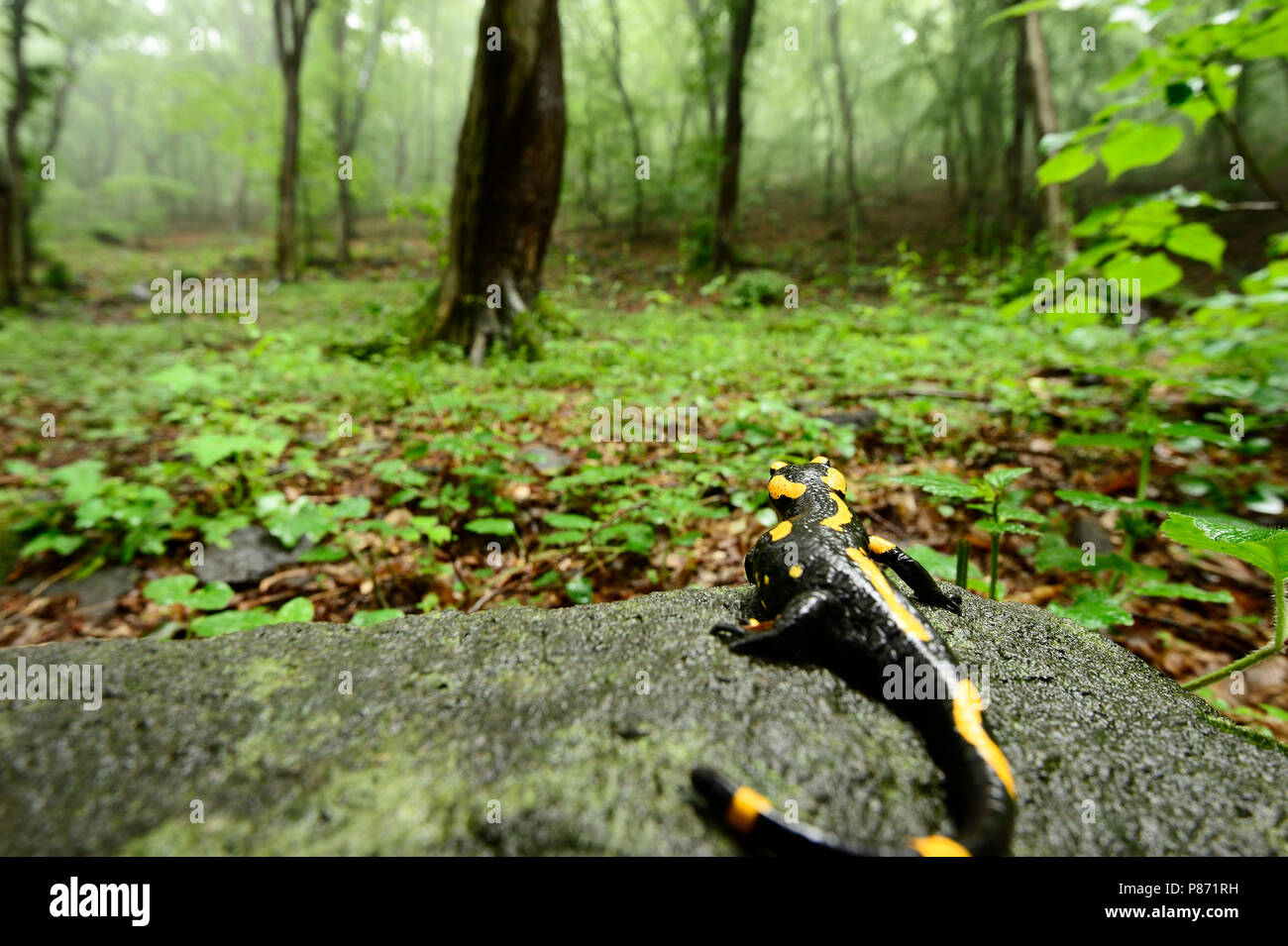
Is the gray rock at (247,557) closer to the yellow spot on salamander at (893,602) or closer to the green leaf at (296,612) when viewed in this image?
the green leaf at (296,612)

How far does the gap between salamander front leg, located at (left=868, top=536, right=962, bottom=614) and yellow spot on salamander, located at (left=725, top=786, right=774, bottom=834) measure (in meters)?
1.09

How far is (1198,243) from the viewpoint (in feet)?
8.08

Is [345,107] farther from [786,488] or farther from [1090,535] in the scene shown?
[1090,535]

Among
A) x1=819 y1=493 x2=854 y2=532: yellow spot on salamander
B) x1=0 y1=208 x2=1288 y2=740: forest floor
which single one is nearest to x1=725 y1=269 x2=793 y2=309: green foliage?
x1=0 y1=208 x2=1288 y2=740: forest floor

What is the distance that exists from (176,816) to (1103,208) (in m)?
4.00

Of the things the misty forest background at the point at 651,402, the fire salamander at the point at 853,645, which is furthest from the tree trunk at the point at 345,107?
the fire salamander at the point at 853,645

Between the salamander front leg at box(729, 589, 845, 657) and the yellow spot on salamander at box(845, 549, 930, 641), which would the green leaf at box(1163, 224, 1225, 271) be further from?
the salamander front leg at box(729, 589, 845, 657)

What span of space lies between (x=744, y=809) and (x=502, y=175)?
7521 mm

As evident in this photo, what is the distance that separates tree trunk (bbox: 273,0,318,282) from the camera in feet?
45.1

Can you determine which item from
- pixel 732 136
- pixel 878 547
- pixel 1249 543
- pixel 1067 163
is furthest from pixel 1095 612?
pixel 732 136

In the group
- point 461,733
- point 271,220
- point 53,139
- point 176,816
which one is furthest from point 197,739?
point 271,220

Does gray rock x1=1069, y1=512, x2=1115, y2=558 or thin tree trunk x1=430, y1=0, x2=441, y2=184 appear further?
thin tree trunk x1=430, y1=0, x2=441, y2=184

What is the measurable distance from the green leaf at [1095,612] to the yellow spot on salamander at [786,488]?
3.47 ft
